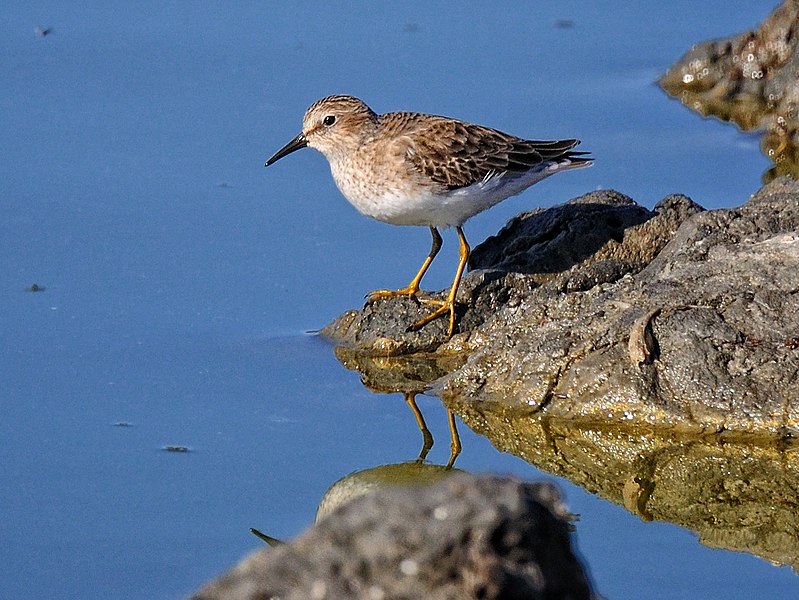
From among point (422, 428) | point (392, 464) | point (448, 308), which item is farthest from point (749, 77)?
point (392, 464)

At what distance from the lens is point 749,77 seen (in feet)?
33.7

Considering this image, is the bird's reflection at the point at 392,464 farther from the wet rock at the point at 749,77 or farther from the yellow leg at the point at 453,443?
the wet rock at the point at 749,77

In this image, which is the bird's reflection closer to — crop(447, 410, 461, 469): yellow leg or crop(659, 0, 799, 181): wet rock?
crop(447, 410, 461, 469): yellow leg

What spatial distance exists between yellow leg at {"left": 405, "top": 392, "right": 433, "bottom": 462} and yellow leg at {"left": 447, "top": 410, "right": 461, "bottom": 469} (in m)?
0.10

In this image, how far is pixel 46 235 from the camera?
7.88 m

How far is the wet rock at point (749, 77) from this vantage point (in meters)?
9.77

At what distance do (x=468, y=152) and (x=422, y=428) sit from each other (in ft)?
6.16

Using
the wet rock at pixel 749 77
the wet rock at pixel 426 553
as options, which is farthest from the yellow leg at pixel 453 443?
the wet rock at pixel 749 77

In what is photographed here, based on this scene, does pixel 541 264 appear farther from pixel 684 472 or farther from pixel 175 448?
pixel 175 448

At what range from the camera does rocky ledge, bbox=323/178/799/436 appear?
576cm

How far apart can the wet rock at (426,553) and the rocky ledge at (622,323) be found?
109 inches

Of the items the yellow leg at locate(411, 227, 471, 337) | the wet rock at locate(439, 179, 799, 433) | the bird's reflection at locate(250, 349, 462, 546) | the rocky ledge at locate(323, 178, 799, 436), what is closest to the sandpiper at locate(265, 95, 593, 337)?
the yellow leg at locate(411, 227, 471, 337)

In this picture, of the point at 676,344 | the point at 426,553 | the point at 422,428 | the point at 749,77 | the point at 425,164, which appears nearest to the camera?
the point at 426,553

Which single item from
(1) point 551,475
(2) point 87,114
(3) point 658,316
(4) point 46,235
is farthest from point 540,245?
(2) point 87,114
